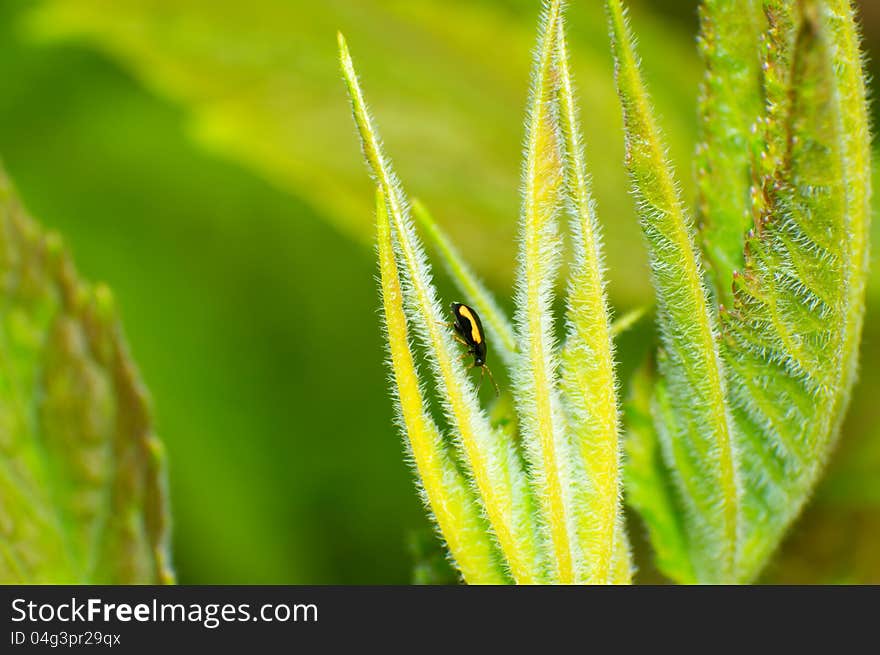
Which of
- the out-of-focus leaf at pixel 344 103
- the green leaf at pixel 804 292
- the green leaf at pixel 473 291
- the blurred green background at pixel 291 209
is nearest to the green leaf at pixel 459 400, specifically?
the green leaf at pixel 473 291

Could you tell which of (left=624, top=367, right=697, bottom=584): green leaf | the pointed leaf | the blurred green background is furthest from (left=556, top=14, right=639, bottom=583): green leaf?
the blurred green background

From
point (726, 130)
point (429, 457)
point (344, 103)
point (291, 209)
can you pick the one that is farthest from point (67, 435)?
point (291, 209)

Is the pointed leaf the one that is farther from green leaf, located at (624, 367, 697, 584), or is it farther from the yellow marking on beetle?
the yellow marking on beetle

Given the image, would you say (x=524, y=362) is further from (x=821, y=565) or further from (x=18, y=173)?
(x=18, y=173)

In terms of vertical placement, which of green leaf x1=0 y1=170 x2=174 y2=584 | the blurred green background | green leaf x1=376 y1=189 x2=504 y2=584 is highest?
the blurred green background

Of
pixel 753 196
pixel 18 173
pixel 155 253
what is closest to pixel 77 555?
pixel 753 196

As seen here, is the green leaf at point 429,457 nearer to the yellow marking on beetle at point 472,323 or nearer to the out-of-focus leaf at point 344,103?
the yellow marking on beetle at point 472,323
